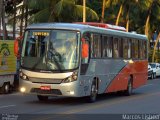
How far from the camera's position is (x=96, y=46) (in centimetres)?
2052

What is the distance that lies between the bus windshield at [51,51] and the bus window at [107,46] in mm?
2560

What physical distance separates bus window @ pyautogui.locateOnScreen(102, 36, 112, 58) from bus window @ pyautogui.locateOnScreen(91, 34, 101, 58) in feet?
1.66

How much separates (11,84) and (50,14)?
14.3 meters

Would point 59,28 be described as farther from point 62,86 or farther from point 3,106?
point 3,106

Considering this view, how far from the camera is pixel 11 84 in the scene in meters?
24.9

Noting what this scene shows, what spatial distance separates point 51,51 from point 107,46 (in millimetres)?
3609

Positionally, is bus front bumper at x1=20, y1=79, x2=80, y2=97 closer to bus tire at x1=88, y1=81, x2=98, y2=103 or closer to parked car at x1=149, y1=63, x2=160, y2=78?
bus tire at x1=88, y1=81, x2=98, y2=103

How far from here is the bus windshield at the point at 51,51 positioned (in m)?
18.8

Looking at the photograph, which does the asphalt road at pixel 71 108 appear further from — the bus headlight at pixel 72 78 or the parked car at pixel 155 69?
the parked car at pixel 155 69

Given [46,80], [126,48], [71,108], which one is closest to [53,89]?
[46,80]

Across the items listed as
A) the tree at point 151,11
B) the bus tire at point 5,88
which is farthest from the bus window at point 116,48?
the tree at point 151,11

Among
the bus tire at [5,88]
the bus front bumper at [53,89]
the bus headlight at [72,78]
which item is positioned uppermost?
the bus headlight at [72,78]

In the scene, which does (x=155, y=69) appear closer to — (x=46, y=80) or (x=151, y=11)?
(x=151, y=11)

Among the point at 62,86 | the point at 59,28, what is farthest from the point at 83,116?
the point at 59,28
